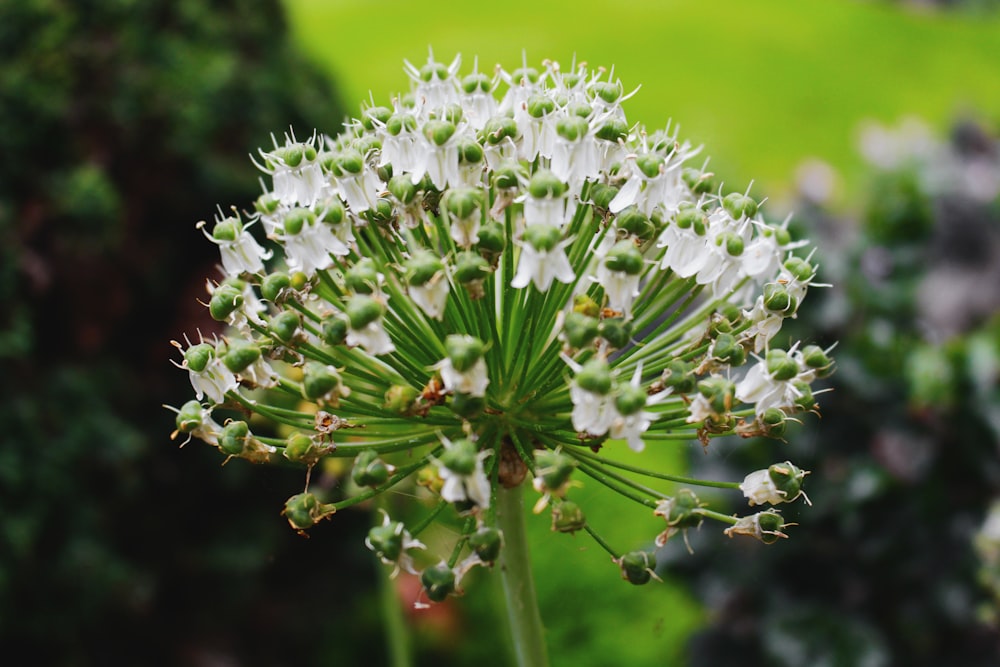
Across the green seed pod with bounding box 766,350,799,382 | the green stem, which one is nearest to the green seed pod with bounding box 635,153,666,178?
the green seed pod with bounding box 766,350,799,382

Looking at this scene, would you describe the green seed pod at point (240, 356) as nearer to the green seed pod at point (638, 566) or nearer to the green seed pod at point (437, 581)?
the green seed pod at point (437, 581)

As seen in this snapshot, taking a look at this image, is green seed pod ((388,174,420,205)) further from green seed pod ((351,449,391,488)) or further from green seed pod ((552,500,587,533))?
green seed pod ((552,500,587,533))

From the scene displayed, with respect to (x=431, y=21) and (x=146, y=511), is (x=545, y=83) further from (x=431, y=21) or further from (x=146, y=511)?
(x=431, y=21)

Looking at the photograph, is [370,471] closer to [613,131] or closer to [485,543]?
[485,543]

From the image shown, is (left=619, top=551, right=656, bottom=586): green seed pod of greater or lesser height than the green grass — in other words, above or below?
below

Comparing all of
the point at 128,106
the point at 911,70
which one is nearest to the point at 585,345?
the point at 128,106

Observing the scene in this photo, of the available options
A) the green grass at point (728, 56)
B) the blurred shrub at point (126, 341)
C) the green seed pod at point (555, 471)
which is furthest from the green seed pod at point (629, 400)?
→ the green grass at point (728, 56)

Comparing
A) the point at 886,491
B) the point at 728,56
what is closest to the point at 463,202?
the point at 886,491
